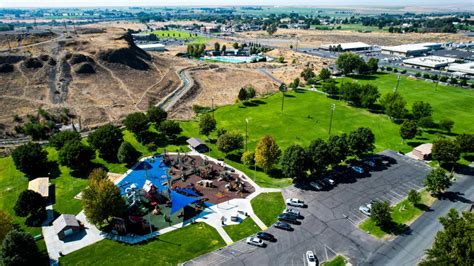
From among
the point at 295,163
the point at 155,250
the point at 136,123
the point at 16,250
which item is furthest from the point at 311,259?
the point at 136,123

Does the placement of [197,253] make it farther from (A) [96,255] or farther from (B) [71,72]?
(B) [71,72]

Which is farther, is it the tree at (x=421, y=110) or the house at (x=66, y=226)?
the tree at (x=421, y=110)

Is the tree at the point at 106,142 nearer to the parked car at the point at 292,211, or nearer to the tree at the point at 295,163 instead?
the tree at the point at 295,163

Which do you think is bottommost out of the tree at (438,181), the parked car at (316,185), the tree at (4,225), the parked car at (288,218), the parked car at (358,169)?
the parked car at (288,218)

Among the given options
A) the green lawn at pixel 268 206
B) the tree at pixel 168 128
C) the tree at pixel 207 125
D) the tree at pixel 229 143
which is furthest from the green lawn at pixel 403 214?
the tree at pixel 168 128

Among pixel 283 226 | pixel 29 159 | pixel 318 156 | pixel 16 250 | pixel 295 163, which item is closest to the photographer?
pixel 16 250

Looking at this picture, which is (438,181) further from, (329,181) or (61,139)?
(61,139)
